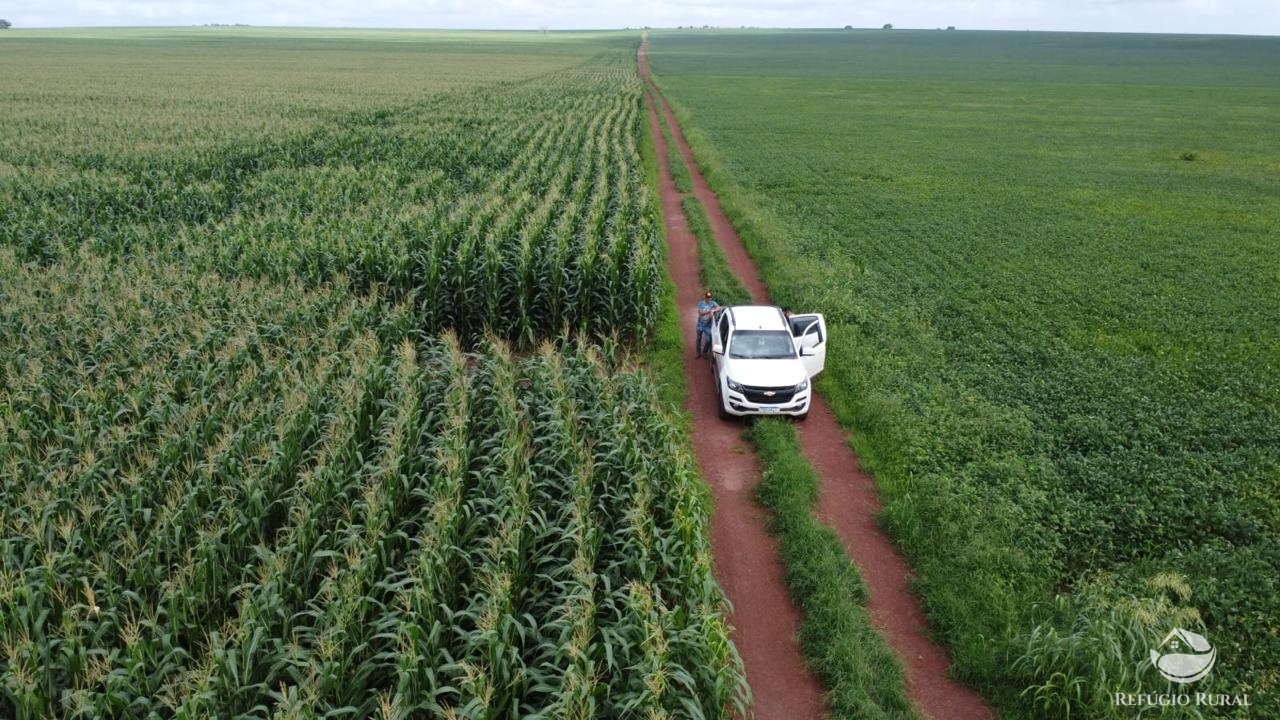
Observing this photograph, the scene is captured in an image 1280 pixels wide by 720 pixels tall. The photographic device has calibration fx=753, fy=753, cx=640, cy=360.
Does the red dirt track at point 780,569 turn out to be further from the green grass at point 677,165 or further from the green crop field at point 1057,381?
the green grass at point 677,165

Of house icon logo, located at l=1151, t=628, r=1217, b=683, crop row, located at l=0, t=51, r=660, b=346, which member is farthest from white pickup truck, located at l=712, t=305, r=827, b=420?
house icon logo, located at l=1151, t=628, r=1217, b=683

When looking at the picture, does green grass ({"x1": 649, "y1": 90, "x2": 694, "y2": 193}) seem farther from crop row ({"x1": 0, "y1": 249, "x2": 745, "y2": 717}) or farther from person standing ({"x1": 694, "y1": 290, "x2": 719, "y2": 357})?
crop row ({"x1": 0, "y1": 249, "x2": 745, "y2": 717})

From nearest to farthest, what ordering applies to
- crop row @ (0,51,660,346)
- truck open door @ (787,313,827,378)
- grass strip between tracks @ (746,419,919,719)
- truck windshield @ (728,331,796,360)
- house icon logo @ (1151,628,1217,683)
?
house icon logo @ (1151,628,1217,683) → grass strip between tracks @ (746,419,919,719) → truck windshield @ (728,331,796,360) → truck open door @ (787,313,827,378) → crop row @ (0,51,660,346)

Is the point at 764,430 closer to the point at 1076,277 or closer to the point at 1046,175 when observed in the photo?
the point at 1076,277

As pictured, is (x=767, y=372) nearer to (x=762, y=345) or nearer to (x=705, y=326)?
(x=762, y=345)

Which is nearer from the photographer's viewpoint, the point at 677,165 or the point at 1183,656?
the point at 1183,656

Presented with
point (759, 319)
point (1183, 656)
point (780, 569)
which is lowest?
point (780, 569)

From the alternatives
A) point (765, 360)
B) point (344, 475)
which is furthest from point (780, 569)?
point (344, 475)

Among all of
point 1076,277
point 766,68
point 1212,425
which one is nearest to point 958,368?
point 1212,425
